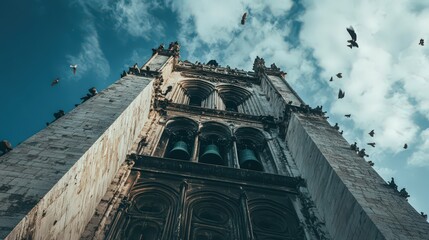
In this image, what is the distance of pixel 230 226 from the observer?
8.62 meters

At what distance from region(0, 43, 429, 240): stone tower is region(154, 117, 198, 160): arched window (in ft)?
0.16

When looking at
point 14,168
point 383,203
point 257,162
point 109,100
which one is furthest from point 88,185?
point 257,162

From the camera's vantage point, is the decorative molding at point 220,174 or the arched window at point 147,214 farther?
the decorative molding at point 220,174

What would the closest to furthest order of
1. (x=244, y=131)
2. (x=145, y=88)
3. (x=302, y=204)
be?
(x=302, y=204) < (x=145, y=88) < (x=244, y=131)

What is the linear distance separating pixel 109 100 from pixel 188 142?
4.67 metres

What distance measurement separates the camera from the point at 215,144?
14008 mm

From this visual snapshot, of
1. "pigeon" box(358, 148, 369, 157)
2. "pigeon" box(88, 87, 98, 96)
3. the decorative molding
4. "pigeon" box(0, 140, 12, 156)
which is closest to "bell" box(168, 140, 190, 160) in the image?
the decorative molding

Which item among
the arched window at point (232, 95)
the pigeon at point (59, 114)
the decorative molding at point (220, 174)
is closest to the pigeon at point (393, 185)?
the decorative molding at point (220, 174)

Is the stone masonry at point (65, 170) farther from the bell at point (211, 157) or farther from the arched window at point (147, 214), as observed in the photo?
the bell at point (211, 157)

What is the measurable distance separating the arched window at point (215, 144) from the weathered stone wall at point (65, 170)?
3.40 m

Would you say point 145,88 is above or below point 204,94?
below

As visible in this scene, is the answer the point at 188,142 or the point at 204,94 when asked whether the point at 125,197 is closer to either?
the point at 188,142

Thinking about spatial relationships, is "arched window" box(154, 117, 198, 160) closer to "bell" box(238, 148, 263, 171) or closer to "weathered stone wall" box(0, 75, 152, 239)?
"bell" box(238, 148, 263, 171)

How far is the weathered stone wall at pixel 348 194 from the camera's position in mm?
6505
